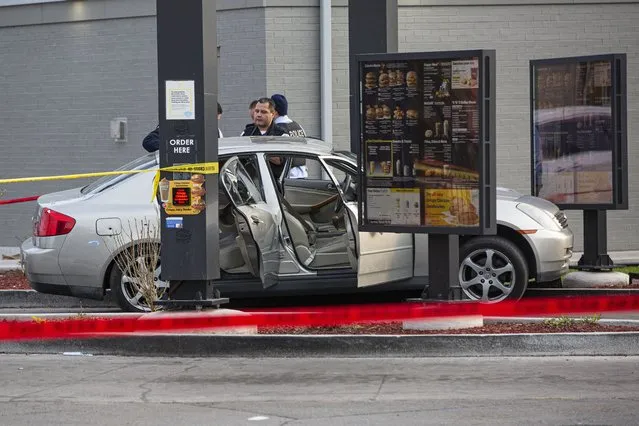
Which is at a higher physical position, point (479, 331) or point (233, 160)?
point (233, 160)

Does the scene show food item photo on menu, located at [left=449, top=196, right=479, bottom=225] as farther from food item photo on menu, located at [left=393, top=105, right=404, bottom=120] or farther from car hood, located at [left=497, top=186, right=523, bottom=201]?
car hood, located at [left=497, top=186, right=523, bottom=201]

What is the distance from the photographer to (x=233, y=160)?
12141 mm

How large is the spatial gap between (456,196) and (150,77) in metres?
8.66

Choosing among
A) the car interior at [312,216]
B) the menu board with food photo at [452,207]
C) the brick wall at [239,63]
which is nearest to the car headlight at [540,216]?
the car interior at [312,216]

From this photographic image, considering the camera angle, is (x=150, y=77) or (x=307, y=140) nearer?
(x=307, y=140)

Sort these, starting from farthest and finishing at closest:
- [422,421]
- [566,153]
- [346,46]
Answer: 1. [346,46]
2. [566,153]
3. [422,421]

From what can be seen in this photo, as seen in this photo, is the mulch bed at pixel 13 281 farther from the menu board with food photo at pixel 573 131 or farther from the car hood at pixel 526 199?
the menu board with food photo at pixel 573 131

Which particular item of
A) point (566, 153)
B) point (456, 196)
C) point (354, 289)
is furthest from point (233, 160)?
point (566, 153)

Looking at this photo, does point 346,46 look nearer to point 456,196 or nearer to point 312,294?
point 312,294

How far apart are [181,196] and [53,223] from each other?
1.94 meters

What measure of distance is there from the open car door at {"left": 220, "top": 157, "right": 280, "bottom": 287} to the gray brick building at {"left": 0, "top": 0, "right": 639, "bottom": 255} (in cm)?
555

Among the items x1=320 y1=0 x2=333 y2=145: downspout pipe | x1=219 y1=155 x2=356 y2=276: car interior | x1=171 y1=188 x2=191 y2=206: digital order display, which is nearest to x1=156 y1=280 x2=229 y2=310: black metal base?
x1=171 y1=188 x2=191 y2=206: digital order display

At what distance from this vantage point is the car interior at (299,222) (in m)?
12.0

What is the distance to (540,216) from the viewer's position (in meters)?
12.5
